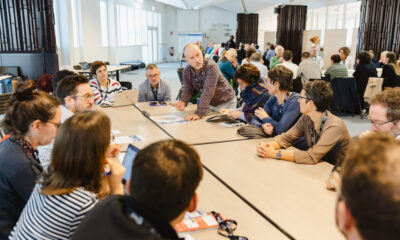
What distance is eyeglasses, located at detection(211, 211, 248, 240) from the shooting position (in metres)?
1.47

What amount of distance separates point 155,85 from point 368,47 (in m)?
6.99

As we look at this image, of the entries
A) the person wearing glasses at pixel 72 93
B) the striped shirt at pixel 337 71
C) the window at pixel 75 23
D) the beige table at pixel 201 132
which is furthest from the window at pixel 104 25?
the person wearing glasses at pixel 72 93

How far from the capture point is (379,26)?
8.84 metres

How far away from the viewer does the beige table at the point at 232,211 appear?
58.9 inches

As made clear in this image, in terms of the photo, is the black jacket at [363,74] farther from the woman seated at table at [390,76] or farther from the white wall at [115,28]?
the white wall at [115,28]

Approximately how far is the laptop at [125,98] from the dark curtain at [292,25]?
8.99 meters

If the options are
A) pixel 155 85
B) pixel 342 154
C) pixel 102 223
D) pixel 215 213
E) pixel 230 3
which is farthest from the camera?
pixel 230 3

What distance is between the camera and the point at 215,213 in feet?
5.41

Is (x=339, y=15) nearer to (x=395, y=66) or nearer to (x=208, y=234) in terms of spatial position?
(x=395, y=66)

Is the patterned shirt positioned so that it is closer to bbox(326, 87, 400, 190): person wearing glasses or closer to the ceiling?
bbox(326, 87, 400, 190): person wearing glasses

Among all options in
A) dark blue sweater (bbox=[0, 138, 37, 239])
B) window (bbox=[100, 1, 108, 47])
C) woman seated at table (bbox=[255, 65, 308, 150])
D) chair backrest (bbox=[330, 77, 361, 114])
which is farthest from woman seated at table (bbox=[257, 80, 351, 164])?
window (bbox=[100, 1, 108, 47])

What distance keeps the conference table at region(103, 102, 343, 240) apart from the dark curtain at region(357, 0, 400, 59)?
24.8 feet

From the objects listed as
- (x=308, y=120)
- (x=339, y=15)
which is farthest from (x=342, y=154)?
(x=339, y=15)

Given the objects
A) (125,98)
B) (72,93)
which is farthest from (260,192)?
(125,98)
